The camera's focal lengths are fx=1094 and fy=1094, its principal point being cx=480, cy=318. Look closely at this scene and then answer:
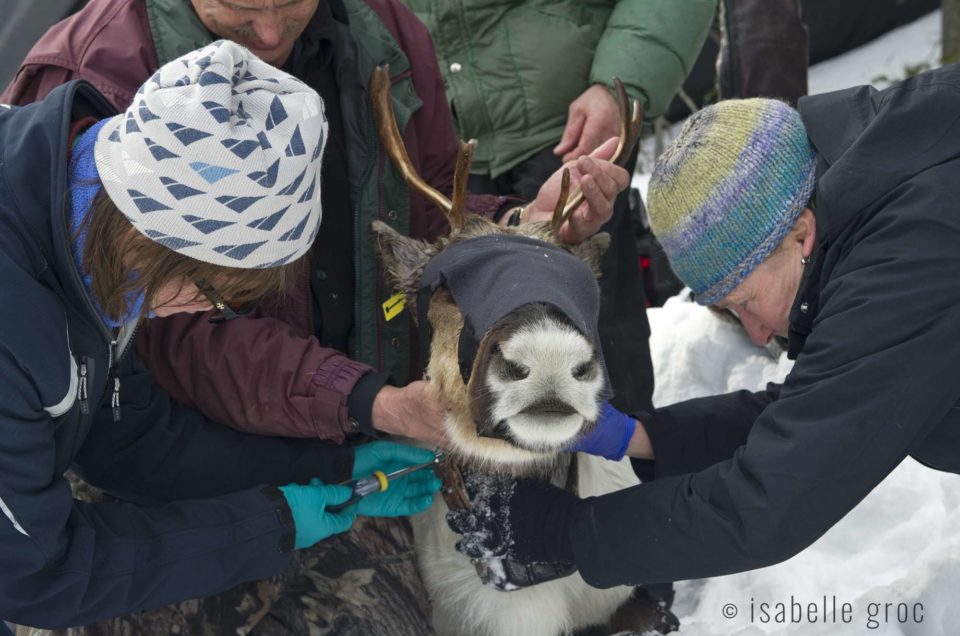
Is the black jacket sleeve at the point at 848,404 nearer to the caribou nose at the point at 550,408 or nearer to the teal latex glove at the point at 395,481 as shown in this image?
the caribou nose at the point at 550,408

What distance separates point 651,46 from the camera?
13.3 feet

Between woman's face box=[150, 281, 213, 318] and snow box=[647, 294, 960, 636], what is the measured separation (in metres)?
1.86

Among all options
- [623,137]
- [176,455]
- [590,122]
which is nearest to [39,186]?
[176,455]

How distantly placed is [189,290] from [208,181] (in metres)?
0.33

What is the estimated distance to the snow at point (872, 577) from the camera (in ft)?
10.6

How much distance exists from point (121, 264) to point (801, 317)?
5.25ft

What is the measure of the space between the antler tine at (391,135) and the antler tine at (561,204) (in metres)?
0.30

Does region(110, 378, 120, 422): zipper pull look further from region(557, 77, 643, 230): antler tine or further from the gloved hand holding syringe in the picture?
region(557, 77, 643, 230): antler tine

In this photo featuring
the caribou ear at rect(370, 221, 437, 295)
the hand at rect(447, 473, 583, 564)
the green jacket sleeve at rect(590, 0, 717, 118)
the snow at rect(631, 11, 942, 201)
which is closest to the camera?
the hand at rect(447, 473, 583, 564)

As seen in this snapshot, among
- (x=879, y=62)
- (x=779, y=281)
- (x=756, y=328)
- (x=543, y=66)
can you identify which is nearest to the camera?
(x=779, y=281)

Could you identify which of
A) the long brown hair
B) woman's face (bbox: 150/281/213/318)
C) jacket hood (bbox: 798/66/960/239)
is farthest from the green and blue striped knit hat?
woman's face (bbox: 150/281/213/318)

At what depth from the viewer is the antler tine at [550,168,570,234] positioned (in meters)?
3.08

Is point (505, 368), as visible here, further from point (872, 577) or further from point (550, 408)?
point (872, 577)

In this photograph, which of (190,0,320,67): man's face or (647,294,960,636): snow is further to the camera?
(647,294,960,636): snow
